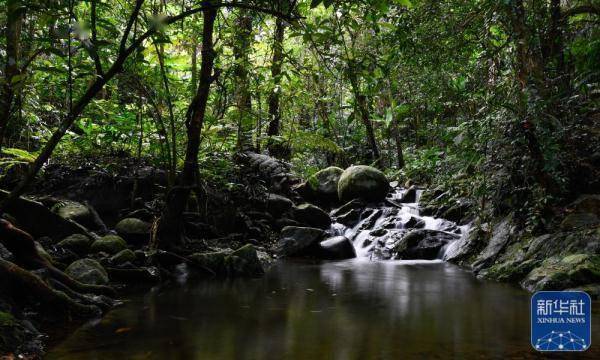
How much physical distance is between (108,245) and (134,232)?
1090 millimetres

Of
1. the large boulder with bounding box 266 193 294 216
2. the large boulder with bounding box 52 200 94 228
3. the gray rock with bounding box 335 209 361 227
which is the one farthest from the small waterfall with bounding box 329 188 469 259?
the large boulder with bounding box 52 200 94 228

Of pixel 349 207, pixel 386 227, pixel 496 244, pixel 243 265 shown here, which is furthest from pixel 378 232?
pixel 243 265

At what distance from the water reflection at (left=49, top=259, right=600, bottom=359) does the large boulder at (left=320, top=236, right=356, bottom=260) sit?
9.33ft

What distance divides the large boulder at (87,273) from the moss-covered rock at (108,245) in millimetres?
1278

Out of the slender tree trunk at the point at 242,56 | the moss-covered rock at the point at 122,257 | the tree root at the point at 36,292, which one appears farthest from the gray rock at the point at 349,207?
the tree root at the point at 36,292

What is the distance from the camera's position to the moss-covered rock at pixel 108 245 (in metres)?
7.31

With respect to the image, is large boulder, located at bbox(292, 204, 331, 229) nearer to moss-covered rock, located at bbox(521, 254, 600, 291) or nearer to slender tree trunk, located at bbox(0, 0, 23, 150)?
moss-covered rock, located at bbox(521, 254, 600, 291)

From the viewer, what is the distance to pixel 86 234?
7652 millimetres

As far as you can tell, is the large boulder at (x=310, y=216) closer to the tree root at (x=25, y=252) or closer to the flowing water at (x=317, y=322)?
the flowing water at (x=317, y=322)

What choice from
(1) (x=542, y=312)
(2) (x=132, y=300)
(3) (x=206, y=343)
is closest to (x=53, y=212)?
(2) (x=132, y=300)

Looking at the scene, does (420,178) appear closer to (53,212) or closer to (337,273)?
(337,273)

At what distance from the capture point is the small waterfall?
1098cm

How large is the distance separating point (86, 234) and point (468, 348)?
623cm

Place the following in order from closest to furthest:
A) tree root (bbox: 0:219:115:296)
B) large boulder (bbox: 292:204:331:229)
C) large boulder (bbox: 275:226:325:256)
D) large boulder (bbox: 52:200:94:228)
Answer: tree root (bbox: 0:219:115:296), large boulder (bbox: 52:200:94:228), large boulder (bbox: 275:226:325:256), large boulder (bbox: 292:204:331:229)
